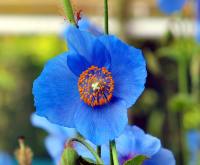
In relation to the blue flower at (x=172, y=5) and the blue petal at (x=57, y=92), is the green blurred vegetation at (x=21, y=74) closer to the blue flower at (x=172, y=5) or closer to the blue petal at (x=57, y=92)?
the blue flower at (x=172, y=5)

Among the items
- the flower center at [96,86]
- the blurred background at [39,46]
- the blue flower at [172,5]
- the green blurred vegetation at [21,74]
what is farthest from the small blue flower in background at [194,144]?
the green blurred vegetation at [21,74]

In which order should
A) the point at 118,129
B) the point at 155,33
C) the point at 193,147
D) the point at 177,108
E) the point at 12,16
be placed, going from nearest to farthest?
the point at 118,129, the point at 177,108, the point at 193,147, the point at 155,33, the point at 12,16

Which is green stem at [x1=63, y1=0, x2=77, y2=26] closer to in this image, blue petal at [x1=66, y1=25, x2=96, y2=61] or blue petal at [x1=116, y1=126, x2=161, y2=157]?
blue petal at [x1=66, y1=25, x2=96, y2=61]

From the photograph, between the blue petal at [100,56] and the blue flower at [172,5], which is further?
the blue flower at [172,5]

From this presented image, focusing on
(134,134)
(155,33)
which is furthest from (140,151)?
(155,33)

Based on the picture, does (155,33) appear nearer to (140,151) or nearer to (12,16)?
(12,16)

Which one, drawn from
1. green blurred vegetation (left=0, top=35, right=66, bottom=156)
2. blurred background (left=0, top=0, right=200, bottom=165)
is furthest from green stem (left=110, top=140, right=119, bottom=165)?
green blurred vegetation (left=0, top=35, right=66, bottom=156)
